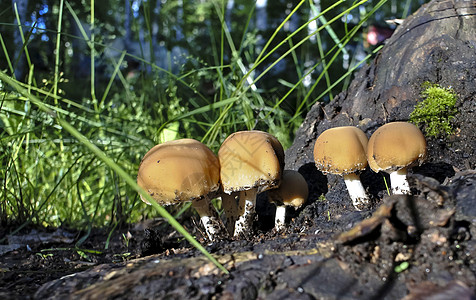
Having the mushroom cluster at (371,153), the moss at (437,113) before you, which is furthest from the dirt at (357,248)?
the mushroom cluster at (371,153)

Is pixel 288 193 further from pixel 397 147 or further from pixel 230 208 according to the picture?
pixel 397 147

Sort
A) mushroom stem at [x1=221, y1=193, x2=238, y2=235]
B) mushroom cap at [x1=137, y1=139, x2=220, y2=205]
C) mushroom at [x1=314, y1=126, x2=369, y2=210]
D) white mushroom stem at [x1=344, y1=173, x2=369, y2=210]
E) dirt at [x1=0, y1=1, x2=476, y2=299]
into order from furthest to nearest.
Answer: mushroom stem at [x1=221, y1=193, x2=238, y2=235]
white mushroom stem at [x1=344, y1=173, x2=369, y2=210]
mushroom at [x1=314, y1=126, x2=369, y2=210]
mushroom cap at [x1=137, y1=139, x2=220, y2=205]
dirt at [x1=0, y1=1, x2=476, y2=299]

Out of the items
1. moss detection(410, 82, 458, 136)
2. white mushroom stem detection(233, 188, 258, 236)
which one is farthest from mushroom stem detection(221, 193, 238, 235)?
moss detection(410, 82, 458, 136)

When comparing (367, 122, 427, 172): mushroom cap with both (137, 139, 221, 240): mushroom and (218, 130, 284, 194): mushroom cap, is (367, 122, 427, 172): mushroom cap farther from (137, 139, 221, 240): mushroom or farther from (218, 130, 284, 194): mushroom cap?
(137, 139, 221, 240): mushroom

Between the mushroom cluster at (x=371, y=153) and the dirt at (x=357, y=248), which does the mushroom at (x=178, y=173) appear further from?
the mushroom cluster at (x=371, y=153)

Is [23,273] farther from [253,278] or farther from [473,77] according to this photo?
[473,77]

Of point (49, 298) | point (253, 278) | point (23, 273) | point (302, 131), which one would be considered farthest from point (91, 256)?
point (302, 131)
